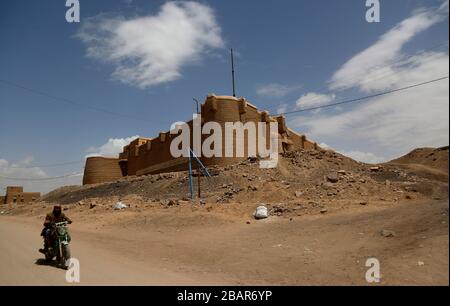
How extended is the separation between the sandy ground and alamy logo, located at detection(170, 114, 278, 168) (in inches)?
657

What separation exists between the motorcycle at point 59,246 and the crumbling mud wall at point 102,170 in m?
40.7

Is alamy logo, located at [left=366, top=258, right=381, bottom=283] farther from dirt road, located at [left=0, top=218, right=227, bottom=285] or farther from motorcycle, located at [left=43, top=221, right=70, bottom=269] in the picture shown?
motorcycle, located at [left=43, top=221, right=70, bottom=269]

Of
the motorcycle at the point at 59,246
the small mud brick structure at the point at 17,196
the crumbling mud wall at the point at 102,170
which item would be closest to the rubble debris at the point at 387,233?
the motorcycle at the point at 59,246

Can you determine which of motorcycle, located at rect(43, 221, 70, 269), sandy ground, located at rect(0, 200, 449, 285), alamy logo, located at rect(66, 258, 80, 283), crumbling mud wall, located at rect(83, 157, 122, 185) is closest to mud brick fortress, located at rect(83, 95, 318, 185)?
crumbling mud wall, located at rect(83, 157, 122, 185)

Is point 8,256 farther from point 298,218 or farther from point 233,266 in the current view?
point 298,218

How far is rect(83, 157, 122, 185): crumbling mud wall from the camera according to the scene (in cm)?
4797

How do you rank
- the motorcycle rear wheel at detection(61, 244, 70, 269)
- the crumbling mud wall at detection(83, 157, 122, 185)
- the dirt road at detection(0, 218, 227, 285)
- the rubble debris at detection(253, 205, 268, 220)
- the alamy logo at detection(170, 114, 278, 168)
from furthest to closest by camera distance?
the crumbling mud wall at detection(83, 157, 122, 185)
the alamy logo at detection(170, 114, 278, 168)
the rubble debris at detection(253, 205, 268, 220)
the motorcycle rear wheel at detection(61, 244, 70, 269)
the dirt road at detection(0, 218, 227, 285)

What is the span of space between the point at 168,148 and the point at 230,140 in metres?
7.73

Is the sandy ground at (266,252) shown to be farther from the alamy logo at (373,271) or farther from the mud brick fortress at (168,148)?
the mud brick fortress at (168,148)

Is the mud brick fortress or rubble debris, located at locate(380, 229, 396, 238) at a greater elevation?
the mud brick fortress

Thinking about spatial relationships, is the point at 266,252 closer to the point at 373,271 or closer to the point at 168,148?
the point at 373,271

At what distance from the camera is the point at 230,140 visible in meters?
31.8

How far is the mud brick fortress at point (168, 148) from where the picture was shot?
31906mm
